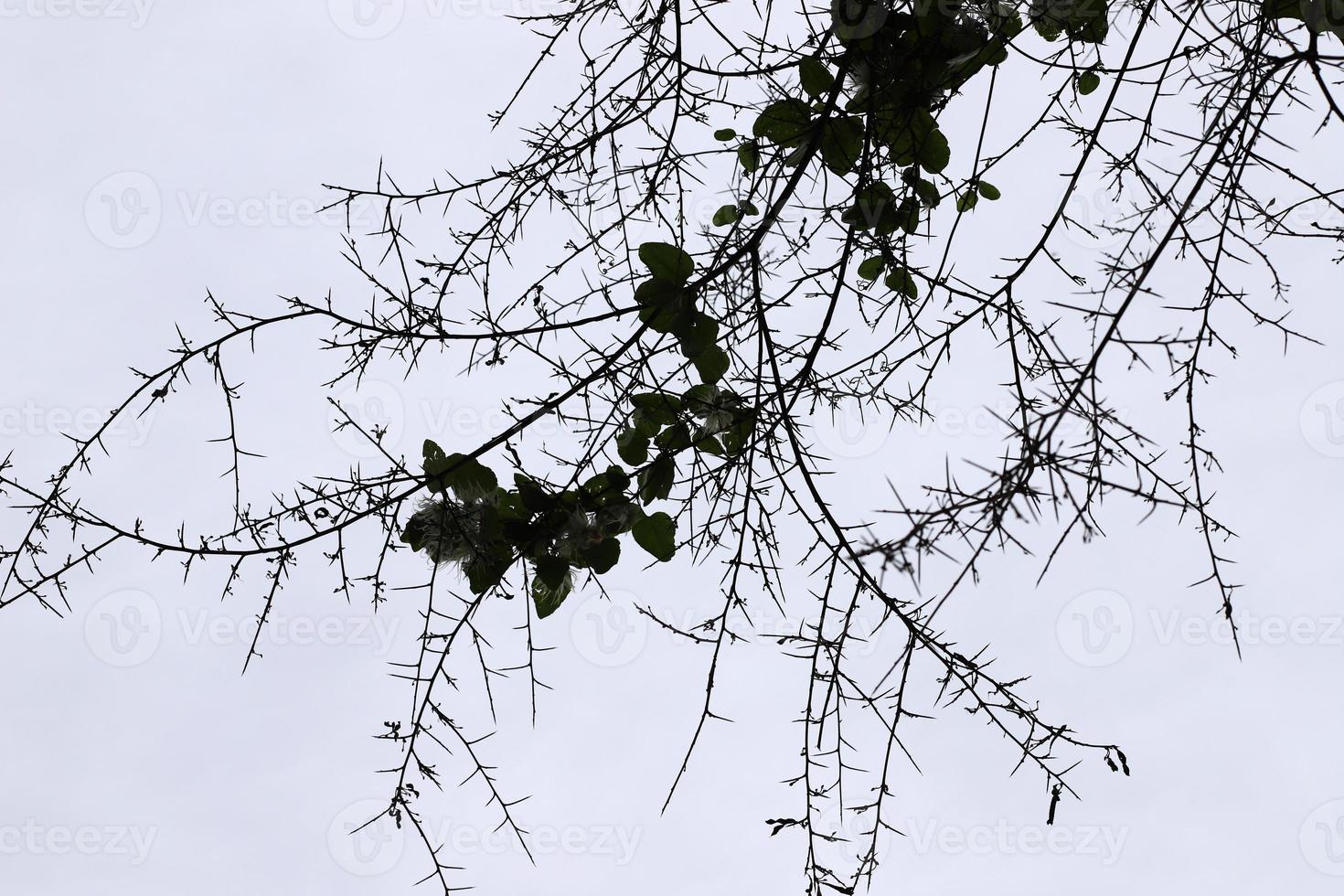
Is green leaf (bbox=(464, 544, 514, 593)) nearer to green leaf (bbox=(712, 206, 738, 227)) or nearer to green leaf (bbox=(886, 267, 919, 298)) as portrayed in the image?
green leaf (bbox=(712, 206, 738, 227))

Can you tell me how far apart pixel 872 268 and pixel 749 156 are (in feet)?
1.13

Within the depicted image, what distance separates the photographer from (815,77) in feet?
6.08

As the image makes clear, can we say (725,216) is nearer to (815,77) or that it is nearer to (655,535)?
(815,77)

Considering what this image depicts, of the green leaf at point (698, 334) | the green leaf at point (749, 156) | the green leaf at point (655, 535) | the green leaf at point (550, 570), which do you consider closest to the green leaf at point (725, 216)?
the green leaf at point (749, 156)

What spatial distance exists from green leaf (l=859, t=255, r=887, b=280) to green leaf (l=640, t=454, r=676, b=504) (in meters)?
0.62

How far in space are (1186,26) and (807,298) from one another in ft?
2.67

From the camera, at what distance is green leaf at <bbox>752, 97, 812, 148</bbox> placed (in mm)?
1843

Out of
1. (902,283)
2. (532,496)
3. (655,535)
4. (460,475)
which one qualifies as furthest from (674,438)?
(902,283)

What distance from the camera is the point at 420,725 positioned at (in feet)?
5.70

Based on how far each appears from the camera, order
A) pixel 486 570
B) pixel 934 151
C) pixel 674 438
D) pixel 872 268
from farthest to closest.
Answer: pixel 872 268, pixel 934 151, pixel 674 438, pixel 486 570

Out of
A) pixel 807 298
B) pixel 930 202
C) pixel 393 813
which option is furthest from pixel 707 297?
pixel 393 813

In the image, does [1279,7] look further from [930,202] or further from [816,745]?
[816,745]

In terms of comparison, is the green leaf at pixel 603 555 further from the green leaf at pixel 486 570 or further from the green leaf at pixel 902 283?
the green leaf at pixel 902 283

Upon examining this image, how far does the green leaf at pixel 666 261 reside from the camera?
66.2 inches
